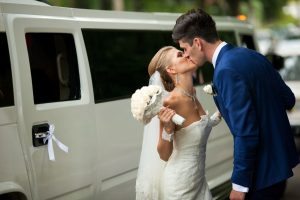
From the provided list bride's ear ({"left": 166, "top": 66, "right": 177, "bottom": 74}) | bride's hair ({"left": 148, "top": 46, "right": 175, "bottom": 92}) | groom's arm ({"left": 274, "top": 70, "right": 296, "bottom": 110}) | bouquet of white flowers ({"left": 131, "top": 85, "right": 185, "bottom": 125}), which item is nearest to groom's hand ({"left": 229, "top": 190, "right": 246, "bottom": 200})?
bouquet of white flowers ({"left": 131, "top": 85, "right": 185, "bottom": 125})

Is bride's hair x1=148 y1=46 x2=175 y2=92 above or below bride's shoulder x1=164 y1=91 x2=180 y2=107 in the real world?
above

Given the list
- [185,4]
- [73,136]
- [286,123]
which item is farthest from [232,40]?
[185,4]

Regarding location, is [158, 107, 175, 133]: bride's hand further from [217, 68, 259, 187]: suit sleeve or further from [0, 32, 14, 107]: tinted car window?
[0, 32, 14, 107]: tinted car window

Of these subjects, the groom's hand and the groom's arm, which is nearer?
the groom's hand

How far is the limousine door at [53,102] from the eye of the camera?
12.4ft

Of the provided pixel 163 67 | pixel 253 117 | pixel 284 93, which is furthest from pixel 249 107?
pixel 163 67

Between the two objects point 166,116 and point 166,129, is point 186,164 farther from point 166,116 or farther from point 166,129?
point 166,116

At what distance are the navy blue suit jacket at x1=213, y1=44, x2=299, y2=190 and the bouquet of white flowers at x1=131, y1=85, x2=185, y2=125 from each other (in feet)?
1.18

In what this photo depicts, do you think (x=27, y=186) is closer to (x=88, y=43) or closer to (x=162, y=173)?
(x=162, y=173)

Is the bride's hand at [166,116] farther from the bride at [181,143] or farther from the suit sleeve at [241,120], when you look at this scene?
the suit sleeve at [241,120]

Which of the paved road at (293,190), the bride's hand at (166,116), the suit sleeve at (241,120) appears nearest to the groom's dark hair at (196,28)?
the suit sleeve at (241,120)

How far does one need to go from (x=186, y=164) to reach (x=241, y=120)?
0.78 m

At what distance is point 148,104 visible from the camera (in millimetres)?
3363

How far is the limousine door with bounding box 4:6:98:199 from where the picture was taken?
3.77 metres
